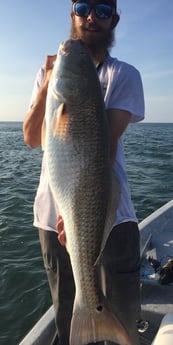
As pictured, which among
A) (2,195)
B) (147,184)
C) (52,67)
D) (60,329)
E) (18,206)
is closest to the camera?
(52,67)

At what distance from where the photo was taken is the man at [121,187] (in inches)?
122

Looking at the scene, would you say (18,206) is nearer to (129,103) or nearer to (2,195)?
(2,195)

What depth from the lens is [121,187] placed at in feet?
11.1

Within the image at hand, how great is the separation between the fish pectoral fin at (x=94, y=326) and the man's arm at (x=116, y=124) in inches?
43.3

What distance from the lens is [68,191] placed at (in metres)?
2.71

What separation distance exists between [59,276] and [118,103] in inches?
61.0

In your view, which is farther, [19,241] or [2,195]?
[2,195]

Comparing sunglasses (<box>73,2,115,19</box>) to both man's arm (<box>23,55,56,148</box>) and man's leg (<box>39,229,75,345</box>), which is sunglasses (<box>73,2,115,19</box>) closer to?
man's arm (<box>23,55,56,148</box>)

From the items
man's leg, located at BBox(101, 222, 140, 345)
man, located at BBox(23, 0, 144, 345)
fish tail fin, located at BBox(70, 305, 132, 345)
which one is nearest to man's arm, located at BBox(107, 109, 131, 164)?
man, located at BBox(23, 0, 144, 345)

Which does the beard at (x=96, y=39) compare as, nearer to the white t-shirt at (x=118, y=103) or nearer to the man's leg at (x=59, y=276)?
the white t-shirt at (x=118, y=103)

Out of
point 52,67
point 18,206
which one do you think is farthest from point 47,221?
point 18,206

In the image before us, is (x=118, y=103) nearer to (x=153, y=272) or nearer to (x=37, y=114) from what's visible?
(x=37, y=114)

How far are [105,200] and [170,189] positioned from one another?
47.9ft

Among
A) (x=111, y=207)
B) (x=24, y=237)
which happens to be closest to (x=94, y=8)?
(x=111, y=207)
